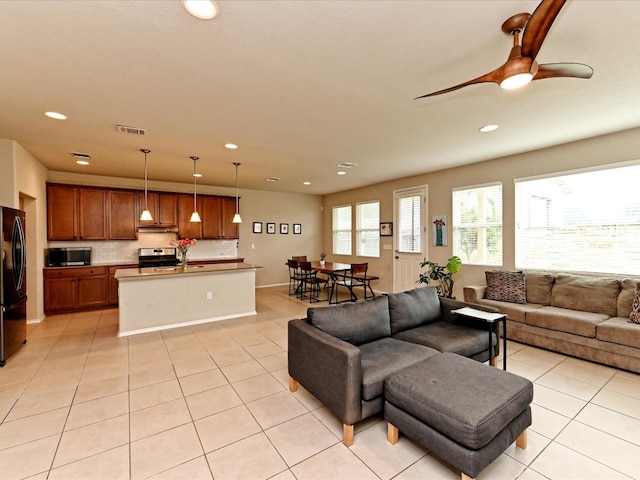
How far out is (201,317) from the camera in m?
4.72

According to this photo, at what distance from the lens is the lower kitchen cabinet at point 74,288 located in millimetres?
5000

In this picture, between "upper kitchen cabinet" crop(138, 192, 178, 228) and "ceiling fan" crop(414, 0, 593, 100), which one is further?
"upper kitchen cabinet" crop(138, 192, 178, 228)

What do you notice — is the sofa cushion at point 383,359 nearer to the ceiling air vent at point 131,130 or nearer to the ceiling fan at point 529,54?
the ceiling fan at point 529,54

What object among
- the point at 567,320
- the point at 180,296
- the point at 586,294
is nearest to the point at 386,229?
the point at 586,294

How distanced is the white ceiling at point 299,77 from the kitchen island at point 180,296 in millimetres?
1904

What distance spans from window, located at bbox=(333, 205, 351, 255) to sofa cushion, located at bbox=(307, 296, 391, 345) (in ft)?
18.0

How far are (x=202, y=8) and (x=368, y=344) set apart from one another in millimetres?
2655

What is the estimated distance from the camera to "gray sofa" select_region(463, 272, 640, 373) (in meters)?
2.98

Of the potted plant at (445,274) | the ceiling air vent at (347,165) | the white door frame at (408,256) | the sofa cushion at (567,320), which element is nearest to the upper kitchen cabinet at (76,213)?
the ceiling air vent at (347,165)

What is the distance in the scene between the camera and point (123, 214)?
5.86 m

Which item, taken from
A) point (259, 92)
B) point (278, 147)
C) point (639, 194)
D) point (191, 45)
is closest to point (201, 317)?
point (278, 147)

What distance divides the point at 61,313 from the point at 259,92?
541 centimetres

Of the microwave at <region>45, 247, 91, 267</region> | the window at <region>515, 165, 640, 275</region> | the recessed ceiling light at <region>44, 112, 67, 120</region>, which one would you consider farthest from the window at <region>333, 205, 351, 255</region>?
the recessed ceiling light at <region>44, 112, 67, 120</region>

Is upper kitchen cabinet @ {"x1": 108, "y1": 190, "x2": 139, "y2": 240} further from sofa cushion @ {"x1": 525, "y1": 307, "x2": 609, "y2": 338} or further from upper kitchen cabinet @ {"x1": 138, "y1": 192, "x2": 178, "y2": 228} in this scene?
sofa cushion @ {"x1": 525, "y1": 307, "x2": 609, "y2": 338}
